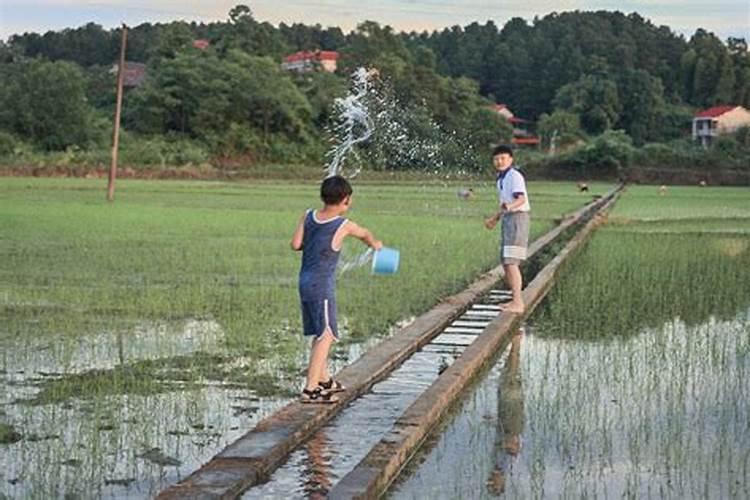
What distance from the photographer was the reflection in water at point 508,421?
5.69 meters

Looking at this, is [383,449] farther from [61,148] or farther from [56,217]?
[61,148]

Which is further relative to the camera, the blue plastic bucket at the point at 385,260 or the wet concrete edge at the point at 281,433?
the blue plastic bucket at the point at 385,260

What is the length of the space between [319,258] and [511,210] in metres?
3.82

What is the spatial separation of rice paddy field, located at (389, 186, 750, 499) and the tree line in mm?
48539

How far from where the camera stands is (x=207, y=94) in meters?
66.5

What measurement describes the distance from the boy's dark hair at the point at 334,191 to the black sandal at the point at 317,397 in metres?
1.06

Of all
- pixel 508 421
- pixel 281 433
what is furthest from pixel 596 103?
pixel 281 433

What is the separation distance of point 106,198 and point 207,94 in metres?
30.8

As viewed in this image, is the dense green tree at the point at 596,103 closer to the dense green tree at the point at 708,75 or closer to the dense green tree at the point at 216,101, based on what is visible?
the dense green tree at the point at 708,75

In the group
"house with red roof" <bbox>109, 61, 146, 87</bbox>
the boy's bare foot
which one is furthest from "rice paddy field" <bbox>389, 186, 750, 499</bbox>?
"house with red roof" <bbox>109, 61, 146, 87</bbox>

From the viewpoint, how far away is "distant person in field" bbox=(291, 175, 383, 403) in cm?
673

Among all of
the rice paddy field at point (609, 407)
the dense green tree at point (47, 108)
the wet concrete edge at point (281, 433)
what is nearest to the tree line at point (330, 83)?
the dense green tree at point (47, 108)

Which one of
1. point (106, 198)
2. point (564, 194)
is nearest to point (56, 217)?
point (106, 198)

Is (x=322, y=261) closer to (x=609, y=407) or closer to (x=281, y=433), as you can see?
(x=281, y=433)
